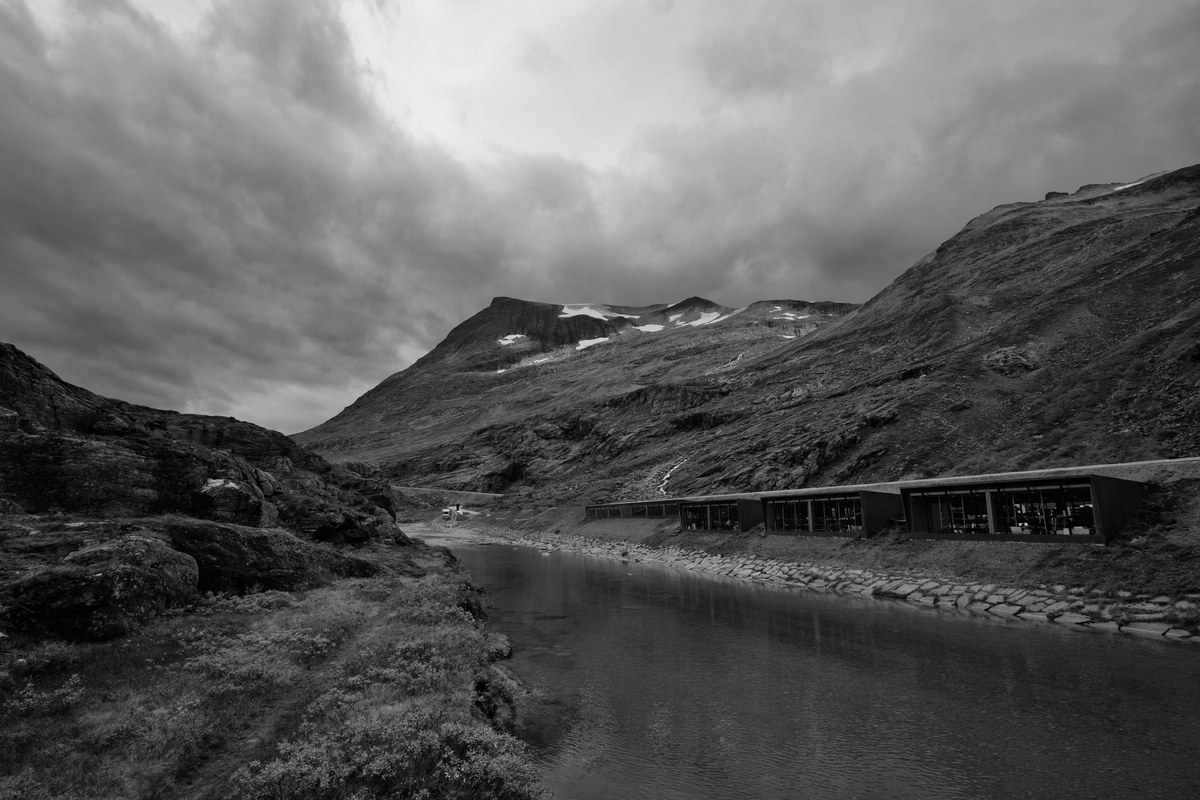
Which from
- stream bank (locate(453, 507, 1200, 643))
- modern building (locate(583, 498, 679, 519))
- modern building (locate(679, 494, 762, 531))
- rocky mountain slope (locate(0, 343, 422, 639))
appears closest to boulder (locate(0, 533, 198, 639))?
rocky mountain slope (locate(0, 343, 422, 639))

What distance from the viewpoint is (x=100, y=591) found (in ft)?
53.0

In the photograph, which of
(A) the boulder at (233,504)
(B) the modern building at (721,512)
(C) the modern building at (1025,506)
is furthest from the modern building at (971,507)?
(A) the boulder at (233,504)

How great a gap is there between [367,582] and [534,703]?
15110mm

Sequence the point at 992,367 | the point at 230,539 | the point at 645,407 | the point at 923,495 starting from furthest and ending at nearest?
Answer: the point at 645,407 < the point at 992,367 < the point at 923,495 < the point at 230,539

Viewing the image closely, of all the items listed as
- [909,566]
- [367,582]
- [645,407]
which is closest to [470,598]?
[367,582]

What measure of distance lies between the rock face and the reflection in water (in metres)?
16.5

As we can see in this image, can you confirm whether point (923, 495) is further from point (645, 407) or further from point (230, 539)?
point (645, 407)

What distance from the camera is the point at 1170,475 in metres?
34.0

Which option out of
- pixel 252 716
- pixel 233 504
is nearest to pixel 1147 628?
pixel 252 716

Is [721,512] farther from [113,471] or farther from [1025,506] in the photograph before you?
[113,471]

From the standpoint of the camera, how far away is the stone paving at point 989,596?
25188 millimetres

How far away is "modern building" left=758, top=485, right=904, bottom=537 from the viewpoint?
4866 centimetres

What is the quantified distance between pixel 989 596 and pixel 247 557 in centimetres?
3801

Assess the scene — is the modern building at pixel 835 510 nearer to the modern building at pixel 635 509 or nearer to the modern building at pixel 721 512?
the modern building at pixel 721 512
